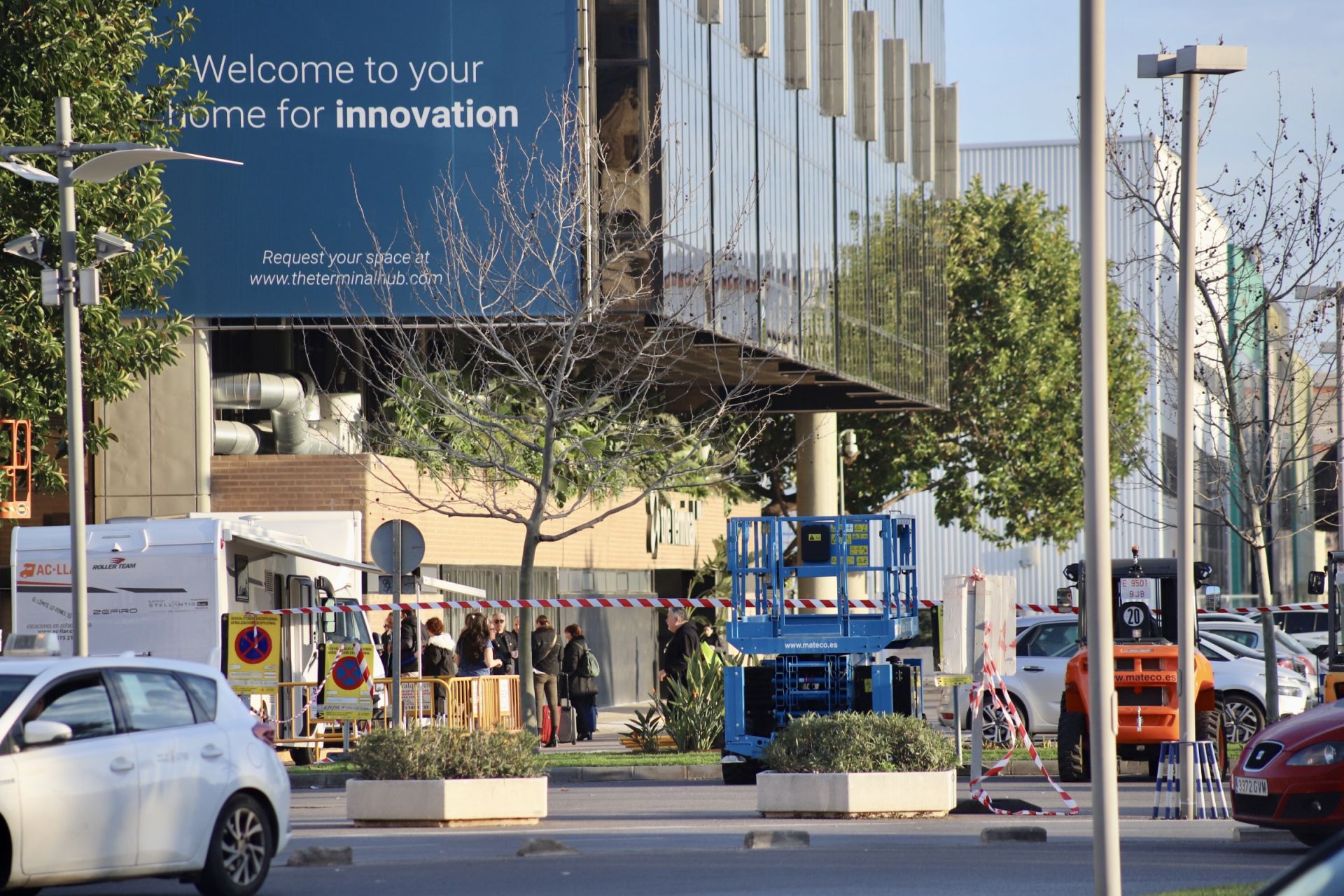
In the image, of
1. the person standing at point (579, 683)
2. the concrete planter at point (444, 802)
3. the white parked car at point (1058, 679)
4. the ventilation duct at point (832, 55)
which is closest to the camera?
the concrete planter at point (444, 802)

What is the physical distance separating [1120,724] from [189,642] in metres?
10.0

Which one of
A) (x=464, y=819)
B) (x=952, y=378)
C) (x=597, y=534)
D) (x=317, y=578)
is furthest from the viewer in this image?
(x=952, y=378)

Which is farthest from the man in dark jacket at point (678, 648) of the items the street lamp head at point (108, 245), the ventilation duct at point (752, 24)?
the ventilation duct at point (752, 24)

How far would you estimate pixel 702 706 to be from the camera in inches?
893

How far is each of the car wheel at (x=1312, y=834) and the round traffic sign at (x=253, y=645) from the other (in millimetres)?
12122

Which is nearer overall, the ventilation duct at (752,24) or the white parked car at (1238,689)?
the white parked car at (1238,689)

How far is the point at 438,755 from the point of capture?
1484 cm

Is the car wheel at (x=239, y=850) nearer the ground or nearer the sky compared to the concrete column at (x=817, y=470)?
nearer the ground

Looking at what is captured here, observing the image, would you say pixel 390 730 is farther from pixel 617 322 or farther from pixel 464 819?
pixel 617 322

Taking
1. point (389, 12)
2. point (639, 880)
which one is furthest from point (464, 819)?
point (389, 12)

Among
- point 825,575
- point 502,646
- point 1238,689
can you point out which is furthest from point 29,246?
point 1238,689

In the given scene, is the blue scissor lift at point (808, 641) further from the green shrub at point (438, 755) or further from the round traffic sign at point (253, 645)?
the round traffic sign at point (253, 645)

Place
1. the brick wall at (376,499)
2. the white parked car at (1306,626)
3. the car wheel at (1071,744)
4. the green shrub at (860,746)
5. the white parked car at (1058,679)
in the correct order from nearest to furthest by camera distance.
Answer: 1. the green shrub at (860,746)
2. the car wheel at (1071,744)
3. the white parked car at (1058,679)
4. the brick wall at (376,499)
5. the white parked car at (1306,626)

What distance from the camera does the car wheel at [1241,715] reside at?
2270 centimetres
